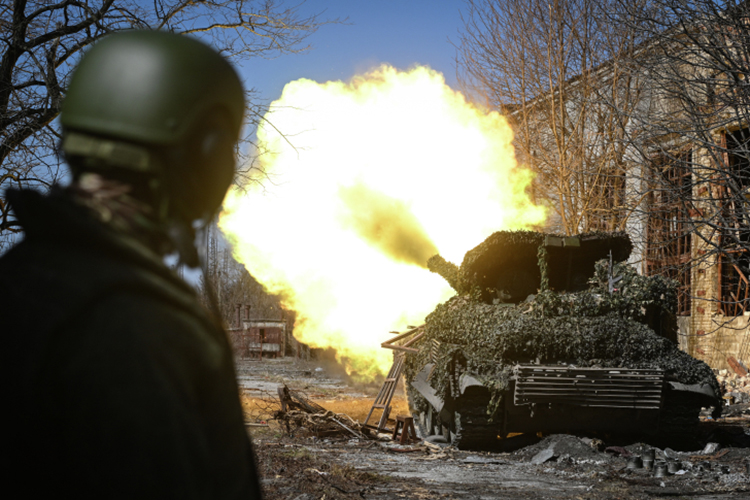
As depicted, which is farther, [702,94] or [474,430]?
[474,430]

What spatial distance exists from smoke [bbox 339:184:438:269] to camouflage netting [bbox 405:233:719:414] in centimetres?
539

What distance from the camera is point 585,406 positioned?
985cm

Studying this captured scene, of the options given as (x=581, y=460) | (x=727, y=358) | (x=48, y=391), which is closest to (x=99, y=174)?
(x=48, y=391)

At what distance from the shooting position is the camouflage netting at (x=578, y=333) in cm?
1012

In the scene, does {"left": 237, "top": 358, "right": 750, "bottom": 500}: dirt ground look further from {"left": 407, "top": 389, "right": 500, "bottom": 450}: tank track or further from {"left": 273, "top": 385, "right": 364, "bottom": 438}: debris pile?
{"left": 407, "top": 389, "right": 500, "bottom": 450}: tank track

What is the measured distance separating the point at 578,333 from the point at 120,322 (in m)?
9.99

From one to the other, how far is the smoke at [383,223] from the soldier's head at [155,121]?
15605mm

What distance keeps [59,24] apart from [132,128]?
8.67 meters

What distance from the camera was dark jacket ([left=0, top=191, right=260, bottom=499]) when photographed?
1.02 metres

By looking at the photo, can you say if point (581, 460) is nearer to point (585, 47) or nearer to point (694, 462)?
point (694, 462)

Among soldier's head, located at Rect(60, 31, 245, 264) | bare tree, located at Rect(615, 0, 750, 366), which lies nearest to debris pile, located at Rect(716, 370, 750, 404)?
bare tree, located at Rect(615, 0, 750, 366)

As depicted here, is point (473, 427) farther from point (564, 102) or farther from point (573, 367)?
point (564, 102)

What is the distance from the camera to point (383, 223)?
57.1 feet

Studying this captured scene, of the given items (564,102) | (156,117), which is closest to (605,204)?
(564,102)
